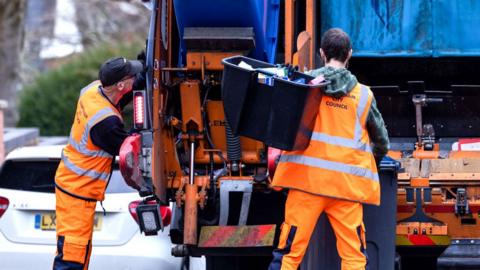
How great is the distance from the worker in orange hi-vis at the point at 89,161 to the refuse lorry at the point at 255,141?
9.5 inches

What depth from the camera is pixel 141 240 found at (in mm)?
6898

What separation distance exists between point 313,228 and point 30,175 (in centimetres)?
239

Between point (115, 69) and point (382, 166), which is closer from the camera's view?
point (382, 166)

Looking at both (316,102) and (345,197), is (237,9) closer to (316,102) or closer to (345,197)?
(316,102)

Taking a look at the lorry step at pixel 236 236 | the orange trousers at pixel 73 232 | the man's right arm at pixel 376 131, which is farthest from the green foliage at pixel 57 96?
the man's right arm at pixel 376 131

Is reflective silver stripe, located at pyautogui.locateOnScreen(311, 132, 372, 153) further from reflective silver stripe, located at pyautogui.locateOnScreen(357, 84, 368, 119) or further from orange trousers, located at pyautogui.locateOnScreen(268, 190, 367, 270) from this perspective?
orange trousers, located at pyautogui.locateOnScreen(268, 190, 367, 270)

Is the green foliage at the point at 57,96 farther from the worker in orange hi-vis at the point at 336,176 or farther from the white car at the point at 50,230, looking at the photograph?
the worker in orange hi-vis at the point at 336,176

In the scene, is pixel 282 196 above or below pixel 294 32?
below

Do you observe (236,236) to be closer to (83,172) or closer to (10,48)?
(83,172)

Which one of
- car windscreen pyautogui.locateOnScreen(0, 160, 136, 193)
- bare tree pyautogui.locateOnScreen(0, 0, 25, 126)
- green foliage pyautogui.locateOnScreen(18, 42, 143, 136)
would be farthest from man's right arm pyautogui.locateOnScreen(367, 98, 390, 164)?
green foliage pyautogui.locateOnScreen(18, 42, 143, 136)

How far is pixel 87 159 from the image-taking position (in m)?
6.54

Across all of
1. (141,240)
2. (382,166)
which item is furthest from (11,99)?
(382,166)

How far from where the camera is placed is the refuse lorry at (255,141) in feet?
19.6

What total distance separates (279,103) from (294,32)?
114cm
